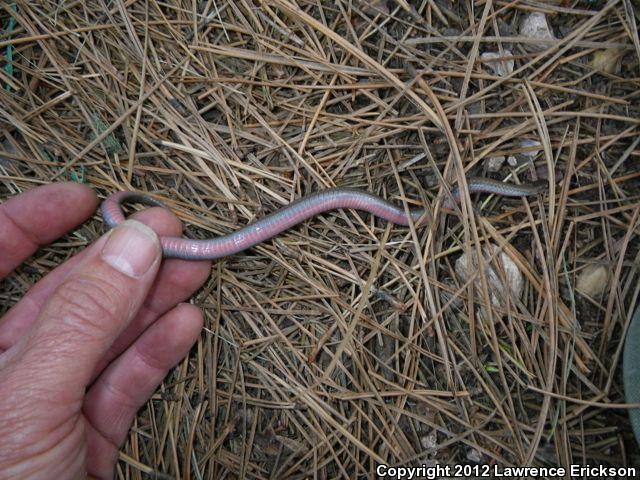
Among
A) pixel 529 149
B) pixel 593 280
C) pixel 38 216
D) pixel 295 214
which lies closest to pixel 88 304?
pixel 38 216

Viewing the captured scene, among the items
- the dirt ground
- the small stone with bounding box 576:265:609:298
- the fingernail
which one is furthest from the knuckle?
the small stone with bounding box 576:265:609:298

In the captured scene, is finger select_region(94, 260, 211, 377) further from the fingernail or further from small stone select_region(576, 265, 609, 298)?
small stone select_region(576, 265, 609, 298)

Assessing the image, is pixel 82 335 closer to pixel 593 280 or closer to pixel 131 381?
pixel 131 381

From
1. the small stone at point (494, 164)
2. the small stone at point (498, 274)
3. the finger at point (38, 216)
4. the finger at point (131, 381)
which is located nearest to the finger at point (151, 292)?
the finger at point (131, 381)

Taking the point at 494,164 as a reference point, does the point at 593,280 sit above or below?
below

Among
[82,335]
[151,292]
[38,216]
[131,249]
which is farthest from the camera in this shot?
[151,292]

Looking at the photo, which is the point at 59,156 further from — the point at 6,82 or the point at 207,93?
the point at 207,93
